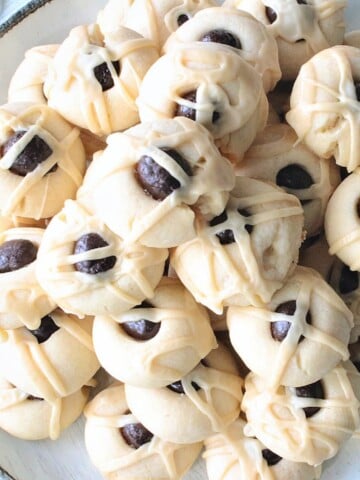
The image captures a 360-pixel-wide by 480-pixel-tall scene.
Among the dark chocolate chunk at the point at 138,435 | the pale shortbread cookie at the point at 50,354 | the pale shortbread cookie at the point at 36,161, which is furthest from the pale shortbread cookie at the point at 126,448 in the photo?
the pale shortbread cookie at the point at 36,161

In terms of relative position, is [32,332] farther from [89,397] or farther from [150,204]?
[150,204]

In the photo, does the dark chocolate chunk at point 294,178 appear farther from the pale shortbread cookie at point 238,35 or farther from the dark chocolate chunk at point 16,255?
the dark chocolate chunk at point 16,255

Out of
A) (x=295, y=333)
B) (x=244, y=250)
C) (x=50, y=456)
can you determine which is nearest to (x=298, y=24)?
(x=244, y=250)

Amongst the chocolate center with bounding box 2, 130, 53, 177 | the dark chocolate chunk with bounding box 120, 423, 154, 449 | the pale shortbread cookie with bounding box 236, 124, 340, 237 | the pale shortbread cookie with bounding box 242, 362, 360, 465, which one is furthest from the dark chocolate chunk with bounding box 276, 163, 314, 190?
the dark chocolate chunk with bounding box 120, 423, 154, 449

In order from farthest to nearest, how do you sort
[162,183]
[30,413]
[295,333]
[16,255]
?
1. [30,413]
2. [16,255]
3. [295,333]
4. [162,183]

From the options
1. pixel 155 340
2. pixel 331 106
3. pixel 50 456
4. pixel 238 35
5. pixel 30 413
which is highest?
pixel 238 35

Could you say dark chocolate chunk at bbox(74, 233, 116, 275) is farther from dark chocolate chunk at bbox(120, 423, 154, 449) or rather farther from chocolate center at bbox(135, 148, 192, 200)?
dark chocolate chunk at bbox(120, 423, 154, 449)

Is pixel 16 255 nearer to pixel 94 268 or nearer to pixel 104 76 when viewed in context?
pixel 94 268
